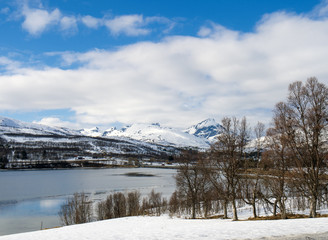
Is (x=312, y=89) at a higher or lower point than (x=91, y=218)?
higher

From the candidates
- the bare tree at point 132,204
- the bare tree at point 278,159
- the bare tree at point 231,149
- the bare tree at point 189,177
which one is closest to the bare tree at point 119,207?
the bare tree at point 132,204

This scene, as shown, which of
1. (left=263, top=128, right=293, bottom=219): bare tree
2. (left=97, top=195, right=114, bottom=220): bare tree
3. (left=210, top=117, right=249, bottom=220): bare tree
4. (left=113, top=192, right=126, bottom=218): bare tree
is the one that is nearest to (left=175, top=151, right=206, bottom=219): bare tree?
(left=210, top=117, right=249, bottom=220): bare tree

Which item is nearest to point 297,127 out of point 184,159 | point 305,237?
point 305,237

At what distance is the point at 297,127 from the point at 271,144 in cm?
364

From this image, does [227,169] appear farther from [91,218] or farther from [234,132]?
[91,218]

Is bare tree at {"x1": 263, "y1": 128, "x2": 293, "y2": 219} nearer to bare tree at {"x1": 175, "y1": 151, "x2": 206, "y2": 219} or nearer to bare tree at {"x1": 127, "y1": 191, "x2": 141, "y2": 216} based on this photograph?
bare tree at {"x1": 175, "y1": 151, "x2": 206, "y2": 219}

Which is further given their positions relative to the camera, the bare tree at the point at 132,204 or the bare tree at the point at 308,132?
the bare tree at the point at 132,204

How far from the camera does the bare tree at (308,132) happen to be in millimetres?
20812

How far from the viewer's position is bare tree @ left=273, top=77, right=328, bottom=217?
819 inches

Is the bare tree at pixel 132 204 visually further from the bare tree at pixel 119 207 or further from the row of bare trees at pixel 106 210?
the bare tree at pixel 119 207

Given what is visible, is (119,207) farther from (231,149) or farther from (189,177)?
(231,149)

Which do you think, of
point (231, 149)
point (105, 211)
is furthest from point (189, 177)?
point (105, 211)

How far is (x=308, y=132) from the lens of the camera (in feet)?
70.0

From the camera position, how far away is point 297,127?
22.2 metres
